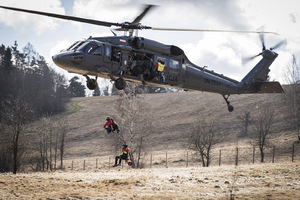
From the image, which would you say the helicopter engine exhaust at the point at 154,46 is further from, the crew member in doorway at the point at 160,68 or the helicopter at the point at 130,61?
the crew member in doorway at the point at 160,68

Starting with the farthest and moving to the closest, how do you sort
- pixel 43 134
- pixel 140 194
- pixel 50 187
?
1. pixel 43 134
2. pixel 50 187
3. pixel 140 194

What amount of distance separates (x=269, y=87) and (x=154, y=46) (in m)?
9.88

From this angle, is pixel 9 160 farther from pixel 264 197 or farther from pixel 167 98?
pixel 167 98

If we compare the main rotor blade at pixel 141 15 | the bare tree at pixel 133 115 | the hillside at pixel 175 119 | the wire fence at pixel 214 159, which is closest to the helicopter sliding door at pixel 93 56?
the main rotor blade at pixel 141 15

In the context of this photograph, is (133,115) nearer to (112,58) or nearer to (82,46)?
(112,58)

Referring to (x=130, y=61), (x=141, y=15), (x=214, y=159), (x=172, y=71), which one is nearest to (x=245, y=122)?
Result: (x=214, y=159)

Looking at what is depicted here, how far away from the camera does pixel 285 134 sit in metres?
53.5

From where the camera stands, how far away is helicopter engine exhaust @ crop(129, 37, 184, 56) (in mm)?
16500

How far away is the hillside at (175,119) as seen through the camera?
57.9 meters

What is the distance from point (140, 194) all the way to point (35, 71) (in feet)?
346

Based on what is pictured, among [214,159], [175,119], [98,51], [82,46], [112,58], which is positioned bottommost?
[214,159]

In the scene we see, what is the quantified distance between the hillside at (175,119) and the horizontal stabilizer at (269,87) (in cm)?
2716

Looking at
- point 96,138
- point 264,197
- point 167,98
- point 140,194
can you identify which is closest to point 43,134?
point 96,138

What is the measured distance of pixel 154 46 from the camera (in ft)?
56.3
